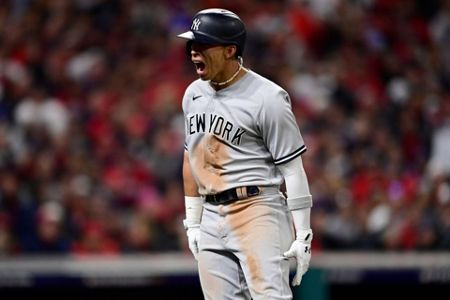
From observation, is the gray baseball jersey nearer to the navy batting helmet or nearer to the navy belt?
the navy belt

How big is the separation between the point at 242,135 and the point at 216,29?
0.43 m

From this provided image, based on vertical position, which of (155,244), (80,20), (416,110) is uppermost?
(80,20)

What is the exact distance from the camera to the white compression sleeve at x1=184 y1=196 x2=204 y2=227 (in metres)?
5.02

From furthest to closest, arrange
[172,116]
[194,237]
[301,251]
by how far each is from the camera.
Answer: [172,116] → [194,237] → [301,251]

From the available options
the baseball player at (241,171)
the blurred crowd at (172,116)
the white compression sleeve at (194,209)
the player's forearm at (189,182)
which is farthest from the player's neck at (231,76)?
the blurred crowd at (172,116)

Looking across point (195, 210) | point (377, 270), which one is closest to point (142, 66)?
point (377, 270)

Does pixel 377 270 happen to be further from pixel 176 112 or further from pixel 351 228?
pixel 176 112

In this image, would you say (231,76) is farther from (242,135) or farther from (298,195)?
(298,195)

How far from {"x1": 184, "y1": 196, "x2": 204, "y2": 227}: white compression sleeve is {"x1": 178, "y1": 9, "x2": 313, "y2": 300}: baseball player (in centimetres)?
15

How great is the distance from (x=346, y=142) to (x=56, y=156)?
2.21m

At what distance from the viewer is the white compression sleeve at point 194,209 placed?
16.5ft

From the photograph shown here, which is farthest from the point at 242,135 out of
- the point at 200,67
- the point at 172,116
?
the point at 172,116

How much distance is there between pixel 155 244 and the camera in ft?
27.2

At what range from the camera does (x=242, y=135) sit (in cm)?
472
